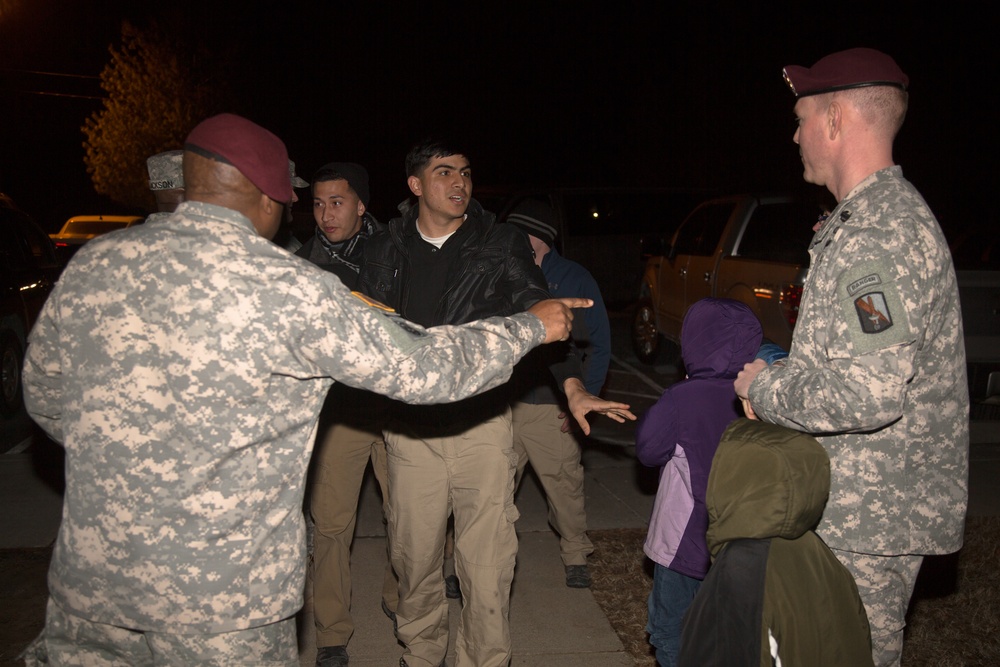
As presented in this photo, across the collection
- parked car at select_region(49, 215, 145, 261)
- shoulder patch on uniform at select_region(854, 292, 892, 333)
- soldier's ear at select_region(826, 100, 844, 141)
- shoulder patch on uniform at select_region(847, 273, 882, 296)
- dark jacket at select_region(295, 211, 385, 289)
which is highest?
soldier's ear at select_region(826, 100, 844, 141)

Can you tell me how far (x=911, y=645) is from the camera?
4266 millimetres

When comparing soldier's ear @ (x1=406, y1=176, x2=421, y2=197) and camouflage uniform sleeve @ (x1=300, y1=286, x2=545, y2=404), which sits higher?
soldier's ear @ (x1=406, y1=176, x2=421, y2=197)

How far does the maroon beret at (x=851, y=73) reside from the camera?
2439 mm

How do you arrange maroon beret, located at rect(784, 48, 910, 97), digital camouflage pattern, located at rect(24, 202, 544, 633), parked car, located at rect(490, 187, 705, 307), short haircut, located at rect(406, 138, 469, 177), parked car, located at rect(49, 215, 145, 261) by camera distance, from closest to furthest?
digital camouflage pattern, located at rect(24, 202, 544, 633), maroon beret, located at rect(784, 48, 910, 97), short haircut, located at rect(406, 138, 469, 177), parked car, located at rect(490, 187, 705, 307), parked car, located at rect(49, 215, 145, 261)

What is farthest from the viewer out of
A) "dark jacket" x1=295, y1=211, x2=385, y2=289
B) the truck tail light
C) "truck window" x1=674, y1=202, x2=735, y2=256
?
"truck window" x1=674, y1=202, x2=735, y2=256

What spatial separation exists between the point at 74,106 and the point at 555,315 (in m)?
50.1

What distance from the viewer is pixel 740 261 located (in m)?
8.16

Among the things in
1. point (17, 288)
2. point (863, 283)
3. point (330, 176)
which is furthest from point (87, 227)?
point (863, 283)

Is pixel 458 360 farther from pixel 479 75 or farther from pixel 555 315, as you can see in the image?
pixel 479 75

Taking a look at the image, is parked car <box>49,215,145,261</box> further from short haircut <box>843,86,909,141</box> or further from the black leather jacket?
short haircut <box>843,86,909,141</box>

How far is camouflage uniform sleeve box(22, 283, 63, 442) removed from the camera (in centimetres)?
228

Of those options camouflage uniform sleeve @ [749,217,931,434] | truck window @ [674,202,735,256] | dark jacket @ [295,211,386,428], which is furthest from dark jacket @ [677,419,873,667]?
truck window @ [674,202,735,256]

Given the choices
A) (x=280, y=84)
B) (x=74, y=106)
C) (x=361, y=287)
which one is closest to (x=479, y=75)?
(x=280, y=84)

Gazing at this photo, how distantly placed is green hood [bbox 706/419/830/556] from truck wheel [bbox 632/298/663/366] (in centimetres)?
908
